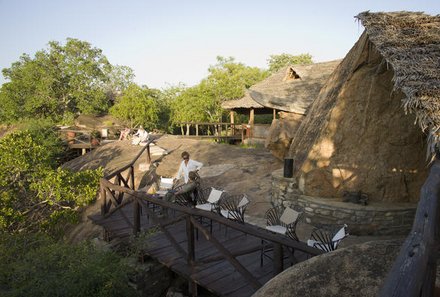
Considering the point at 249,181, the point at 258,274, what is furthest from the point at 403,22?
the point at 249,181

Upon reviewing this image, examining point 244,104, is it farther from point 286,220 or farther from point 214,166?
point 286,220

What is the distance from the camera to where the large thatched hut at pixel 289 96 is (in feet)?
38.6

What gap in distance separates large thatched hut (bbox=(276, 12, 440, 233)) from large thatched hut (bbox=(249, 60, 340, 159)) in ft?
9.54

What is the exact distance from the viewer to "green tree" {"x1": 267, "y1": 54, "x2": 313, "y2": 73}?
48.8 m

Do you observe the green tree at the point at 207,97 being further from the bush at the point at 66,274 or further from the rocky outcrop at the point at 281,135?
the bush at the point at 66,274

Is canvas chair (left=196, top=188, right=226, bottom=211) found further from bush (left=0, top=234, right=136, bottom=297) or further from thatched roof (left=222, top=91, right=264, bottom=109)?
thatched roof (left=222, top=91, right=264, bottom=109)

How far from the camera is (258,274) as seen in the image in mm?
5188

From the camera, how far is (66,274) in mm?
4566

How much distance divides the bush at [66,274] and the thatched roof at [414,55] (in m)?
5.05

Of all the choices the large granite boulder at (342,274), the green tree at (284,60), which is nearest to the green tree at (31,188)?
the large granite boulder at (342,274)

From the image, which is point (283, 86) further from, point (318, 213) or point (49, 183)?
point (49, 183)

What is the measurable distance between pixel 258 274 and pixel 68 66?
30069 mm

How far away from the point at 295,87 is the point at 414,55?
40.9 ft

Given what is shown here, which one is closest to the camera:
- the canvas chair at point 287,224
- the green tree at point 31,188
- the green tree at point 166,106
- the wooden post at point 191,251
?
the wooden post at point 191,251
